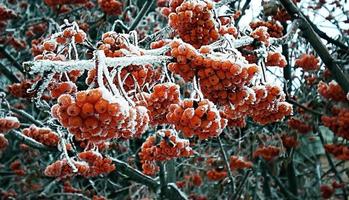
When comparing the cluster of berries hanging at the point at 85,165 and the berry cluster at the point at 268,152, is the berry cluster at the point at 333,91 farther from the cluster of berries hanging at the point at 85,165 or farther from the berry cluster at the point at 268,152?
the cluster of berries hanging at the point at 85,165

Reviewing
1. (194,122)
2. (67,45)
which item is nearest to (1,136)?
(67,45)

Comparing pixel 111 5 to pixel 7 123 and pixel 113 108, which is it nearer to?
pixel 7 123

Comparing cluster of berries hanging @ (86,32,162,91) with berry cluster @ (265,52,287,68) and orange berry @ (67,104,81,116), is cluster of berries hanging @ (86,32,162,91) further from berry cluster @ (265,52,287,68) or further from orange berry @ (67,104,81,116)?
berry cluster @ (265,52,287,68)

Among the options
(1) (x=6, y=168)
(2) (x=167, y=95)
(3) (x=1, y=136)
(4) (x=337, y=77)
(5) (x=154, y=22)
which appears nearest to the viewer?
(2) (x=167, y=95)

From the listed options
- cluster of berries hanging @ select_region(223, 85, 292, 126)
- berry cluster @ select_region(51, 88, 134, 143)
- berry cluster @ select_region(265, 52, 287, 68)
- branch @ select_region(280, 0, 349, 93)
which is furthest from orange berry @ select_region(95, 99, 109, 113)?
branch @ select_region(280, 0, 349, 93)

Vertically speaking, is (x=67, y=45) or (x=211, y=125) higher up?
(x=67, y=45)

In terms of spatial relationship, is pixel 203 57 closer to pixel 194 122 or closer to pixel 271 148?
pixel 194 122
